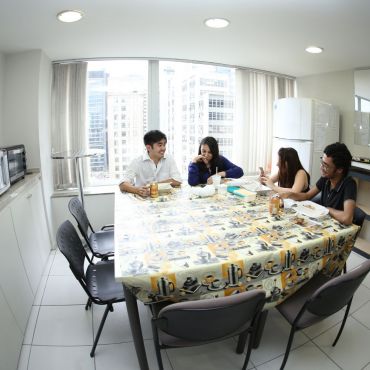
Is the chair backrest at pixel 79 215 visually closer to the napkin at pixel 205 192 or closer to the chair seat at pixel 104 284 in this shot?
the chair seat at pixel 104 284

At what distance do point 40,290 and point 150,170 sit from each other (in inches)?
58.2

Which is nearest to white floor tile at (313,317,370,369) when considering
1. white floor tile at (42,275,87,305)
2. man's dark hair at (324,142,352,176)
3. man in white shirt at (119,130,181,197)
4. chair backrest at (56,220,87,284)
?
man's dark hair at (324,142,352,176)

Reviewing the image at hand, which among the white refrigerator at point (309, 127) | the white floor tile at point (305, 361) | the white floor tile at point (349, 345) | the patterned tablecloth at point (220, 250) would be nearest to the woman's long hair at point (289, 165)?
the patterned tablecloth at point (220, 250)

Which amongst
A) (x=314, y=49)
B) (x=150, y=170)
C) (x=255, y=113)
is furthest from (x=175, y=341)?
(x=255, y=113)

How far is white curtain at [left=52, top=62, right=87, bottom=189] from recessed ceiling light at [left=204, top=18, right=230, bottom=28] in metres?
1.86

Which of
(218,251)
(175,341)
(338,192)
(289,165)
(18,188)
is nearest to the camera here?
(175,341)

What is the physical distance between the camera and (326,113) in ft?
11.6

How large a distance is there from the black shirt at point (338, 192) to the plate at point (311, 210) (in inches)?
7.0

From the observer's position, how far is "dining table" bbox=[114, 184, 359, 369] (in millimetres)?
1300

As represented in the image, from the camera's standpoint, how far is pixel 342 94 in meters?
3.67

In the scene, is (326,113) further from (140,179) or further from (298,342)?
(298,342)

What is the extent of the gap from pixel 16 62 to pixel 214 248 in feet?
8.99

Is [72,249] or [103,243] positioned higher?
[72,249]

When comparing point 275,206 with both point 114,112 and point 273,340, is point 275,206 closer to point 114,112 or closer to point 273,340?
point 273,340
